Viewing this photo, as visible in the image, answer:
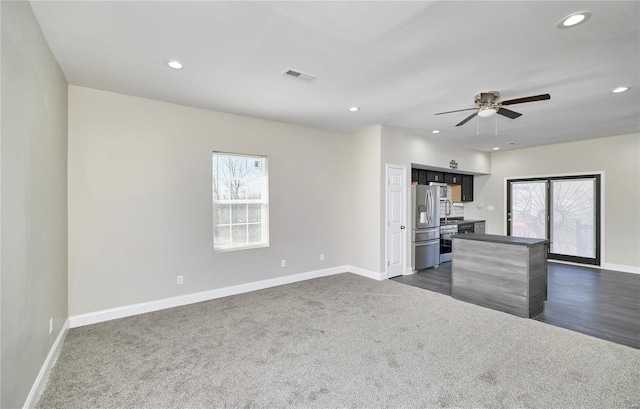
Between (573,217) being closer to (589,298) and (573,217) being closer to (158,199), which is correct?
(589,298)

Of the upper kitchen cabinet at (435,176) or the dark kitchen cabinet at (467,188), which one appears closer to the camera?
the upper kitchen cabinet at (435,176)

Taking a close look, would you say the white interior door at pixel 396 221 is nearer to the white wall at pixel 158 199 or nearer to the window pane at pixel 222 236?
the white wall at pixel 158 199

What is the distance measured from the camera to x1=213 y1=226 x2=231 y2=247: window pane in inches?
168

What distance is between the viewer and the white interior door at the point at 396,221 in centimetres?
523

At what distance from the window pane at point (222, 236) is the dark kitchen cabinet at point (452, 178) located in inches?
214

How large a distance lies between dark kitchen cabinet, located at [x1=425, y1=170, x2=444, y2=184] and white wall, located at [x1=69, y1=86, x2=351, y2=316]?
3.21 metres

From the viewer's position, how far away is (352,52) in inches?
102

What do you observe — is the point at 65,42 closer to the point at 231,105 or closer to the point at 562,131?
the point at 231,105

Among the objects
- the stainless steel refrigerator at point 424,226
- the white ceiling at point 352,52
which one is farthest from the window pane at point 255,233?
the stainless steel refrigerator at point 424,226

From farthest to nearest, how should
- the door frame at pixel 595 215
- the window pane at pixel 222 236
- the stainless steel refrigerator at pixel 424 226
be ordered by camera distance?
Result: the door frame at pixel 595 215
the stainless steel refrigerator at pixel 424 226
the window pane at pixel 222 236

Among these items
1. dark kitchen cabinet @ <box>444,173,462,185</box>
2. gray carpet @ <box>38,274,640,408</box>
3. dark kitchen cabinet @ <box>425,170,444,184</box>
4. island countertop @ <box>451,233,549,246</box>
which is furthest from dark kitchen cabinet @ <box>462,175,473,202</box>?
gray carpet @ <box>38,274,640,408</box>

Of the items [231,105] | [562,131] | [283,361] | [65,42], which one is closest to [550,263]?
[562,131]

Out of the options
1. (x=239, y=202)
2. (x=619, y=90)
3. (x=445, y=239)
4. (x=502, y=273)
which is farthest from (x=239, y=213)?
(x=619, y=90)

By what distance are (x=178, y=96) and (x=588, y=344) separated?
5.19 meters
